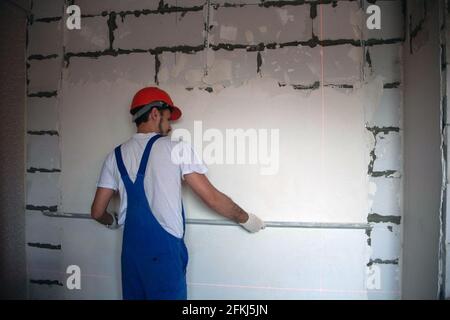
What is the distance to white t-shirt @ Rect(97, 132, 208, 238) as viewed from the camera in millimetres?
1271

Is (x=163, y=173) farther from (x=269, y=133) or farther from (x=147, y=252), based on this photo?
(x=269, y=133)

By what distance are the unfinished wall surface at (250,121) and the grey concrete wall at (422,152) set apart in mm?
77

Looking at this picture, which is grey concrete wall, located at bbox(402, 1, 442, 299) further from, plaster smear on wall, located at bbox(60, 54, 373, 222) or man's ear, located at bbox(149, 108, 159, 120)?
man's ear, located at bbox(149, 108, 159, 120)

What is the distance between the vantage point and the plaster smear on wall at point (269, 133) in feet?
5.00

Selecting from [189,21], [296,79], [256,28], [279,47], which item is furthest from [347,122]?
[189,21]

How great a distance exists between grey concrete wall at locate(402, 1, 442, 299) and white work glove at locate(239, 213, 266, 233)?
2.31 ft

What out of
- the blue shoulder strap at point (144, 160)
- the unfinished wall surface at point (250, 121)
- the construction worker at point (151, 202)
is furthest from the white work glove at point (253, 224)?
the blue shoulder strap at point (144, 160)

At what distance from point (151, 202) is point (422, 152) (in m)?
1.17

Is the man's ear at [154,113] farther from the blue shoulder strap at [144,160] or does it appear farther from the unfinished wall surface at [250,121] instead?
the unfinished wall surface at [250,121]

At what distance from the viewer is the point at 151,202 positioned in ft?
4.20

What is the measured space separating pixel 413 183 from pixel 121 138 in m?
1.49

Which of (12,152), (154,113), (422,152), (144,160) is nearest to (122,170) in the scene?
(144,160)

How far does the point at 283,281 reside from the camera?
1.58m
